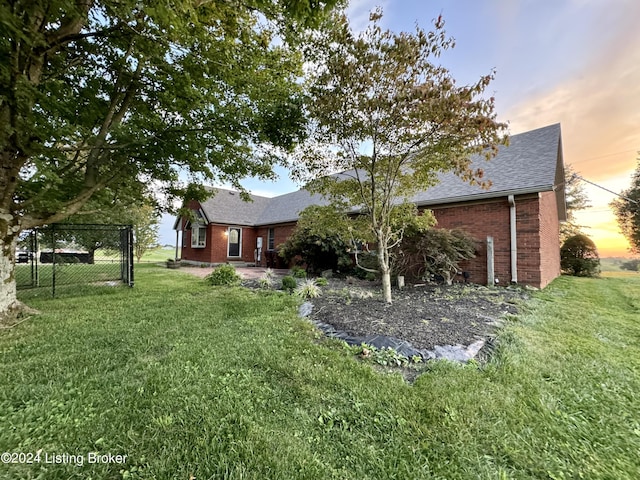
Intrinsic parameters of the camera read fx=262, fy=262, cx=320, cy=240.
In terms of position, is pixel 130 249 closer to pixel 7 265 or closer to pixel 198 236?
pixel 7 265

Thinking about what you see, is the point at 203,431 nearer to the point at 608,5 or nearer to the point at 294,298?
the point at 294,298

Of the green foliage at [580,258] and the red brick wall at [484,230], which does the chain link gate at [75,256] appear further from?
the green foliage at [580,258]

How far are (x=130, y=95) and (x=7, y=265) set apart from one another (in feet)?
12.6

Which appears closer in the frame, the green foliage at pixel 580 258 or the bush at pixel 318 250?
the bush at pixel 318 250

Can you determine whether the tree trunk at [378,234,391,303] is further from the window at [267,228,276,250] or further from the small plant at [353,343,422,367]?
the window at [267,228,276,250]

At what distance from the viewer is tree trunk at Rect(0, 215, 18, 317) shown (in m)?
Answer: 4.34

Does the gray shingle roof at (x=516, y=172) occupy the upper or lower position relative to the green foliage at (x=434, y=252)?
upper

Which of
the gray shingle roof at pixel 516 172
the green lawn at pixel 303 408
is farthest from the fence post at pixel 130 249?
the green lawn at pixel 303 408

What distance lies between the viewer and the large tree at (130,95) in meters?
3.83

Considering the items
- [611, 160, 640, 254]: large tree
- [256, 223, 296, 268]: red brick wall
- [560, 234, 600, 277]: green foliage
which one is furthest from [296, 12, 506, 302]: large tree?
[611, 160, 640, 254]: large tree

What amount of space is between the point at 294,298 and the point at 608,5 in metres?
10.3

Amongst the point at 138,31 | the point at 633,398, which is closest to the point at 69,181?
the point at 138,31

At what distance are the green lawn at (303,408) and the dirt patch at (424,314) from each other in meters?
0.53

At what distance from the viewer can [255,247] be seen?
1802cm
